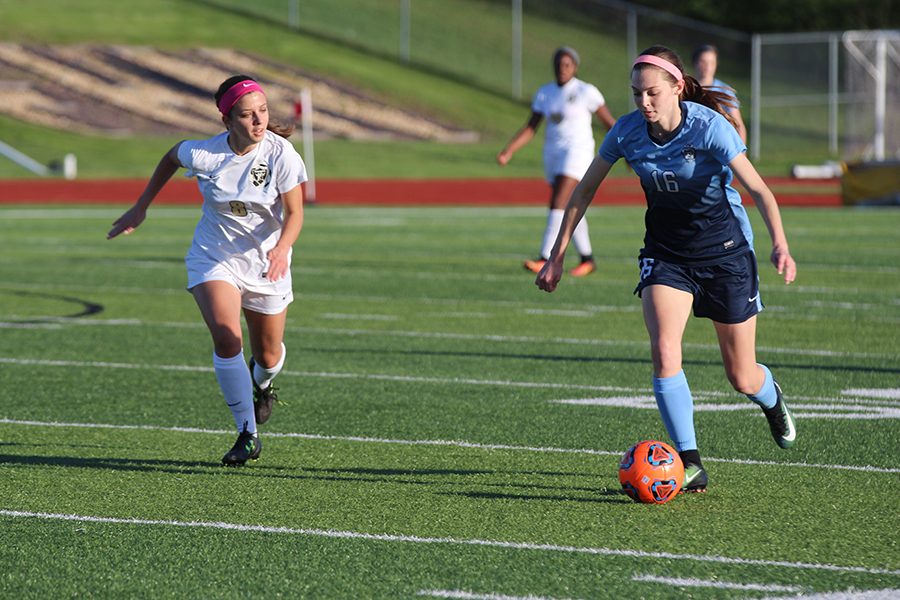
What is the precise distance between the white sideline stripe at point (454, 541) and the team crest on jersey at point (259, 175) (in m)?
1.88

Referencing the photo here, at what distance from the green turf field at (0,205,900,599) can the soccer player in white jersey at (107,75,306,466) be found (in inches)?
17.9

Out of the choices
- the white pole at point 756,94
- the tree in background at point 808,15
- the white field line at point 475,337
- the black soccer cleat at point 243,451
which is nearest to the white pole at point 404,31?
the tree in background at point 808,15

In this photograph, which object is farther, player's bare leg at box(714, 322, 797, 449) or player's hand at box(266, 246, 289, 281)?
player's hand at box(266, 246, 289, 281)

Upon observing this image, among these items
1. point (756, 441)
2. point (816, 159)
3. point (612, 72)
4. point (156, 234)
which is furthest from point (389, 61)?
point (756, 441)

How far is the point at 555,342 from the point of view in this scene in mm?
11578

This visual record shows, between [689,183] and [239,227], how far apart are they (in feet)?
7.37

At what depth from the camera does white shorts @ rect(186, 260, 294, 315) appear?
7.27 meters

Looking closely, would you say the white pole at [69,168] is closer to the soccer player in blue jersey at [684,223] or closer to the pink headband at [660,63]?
the soccer player in blue jersey at [684,223]

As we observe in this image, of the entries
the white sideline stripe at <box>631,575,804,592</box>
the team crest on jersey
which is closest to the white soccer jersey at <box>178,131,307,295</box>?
the team crest on jersey

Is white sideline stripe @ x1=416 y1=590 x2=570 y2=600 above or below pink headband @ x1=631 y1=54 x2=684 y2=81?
below

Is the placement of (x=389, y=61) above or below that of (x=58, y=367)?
above

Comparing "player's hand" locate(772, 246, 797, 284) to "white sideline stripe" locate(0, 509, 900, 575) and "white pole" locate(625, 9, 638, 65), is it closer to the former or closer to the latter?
"white sideline stripe" locate(0, 509, 900, 575)

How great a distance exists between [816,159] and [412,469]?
3534 centimetres

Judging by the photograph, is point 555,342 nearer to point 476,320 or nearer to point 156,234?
point 476,320
